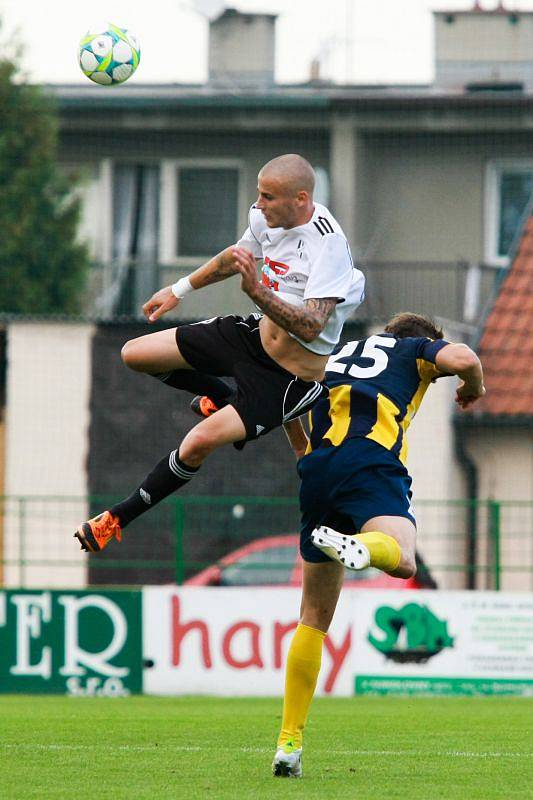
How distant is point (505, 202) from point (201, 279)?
17.5 metres

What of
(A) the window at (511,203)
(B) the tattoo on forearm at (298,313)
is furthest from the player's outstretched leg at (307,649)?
(A) the window at (511,203)

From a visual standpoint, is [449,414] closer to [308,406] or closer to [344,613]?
[344,613]

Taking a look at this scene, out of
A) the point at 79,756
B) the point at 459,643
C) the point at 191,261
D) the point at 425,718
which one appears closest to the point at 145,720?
the point at 425,718

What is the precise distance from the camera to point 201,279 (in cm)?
881

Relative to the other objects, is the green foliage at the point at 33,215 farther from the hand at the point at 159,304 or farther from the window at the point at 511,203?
the hand at the point at 159,304

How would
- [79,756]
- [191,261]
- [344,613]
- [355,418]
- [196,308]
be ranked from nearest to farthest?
[355,418] < [79,756] < [344,613] < [196,308] < [191,261]

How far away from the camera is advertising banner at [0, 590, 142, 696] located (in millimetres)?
15805

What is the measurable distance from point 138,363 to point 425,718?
4492 mm

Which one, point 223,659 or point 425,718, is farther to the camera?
point 223,659

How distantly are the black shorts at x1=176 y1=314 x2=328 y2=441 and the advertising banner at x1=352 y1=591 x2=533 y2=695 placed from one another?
7349 millimetres

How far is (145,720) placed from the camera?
11.5 metres

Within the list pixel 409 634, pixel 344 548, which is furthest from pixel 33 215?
pixel 344 548

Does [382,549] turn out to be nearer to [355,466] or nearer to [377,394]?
[355,466]

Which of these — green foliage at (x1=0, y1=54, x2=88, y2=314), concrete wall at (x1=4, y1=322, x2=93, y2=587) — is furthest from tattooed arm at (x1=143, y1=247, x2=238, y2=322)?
green foliage at (x1=0, y1=54, x2=88, y2=314)
